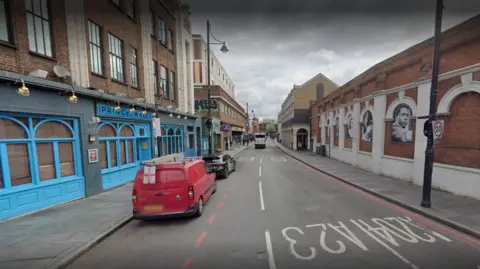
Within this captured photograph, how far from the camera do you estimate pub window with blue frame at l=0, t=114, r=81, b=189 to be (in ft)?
18.8

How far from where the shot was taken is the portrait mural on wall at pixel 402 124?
30.7ft

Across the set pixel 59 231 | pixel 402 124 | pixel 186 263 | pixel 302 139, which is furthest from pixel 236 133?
pixel 186 263

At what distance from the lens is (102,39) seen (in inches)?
353

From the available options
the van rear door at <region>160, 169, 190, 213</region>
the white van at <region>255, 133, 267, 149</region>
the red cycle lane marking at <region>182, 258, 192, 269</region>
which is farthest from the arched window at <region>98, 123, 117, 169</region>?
the white van at <region>255, 133, 267, 149</region>

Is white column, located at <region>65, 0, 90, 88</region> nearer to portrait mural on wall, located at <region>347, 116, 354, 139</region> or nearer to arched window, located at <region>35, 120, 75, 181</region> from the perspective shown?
arched window, located at <region>35, 120, 75, 181</region>

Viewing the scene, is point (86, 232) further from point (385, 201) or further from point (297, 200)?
point (385, 201)

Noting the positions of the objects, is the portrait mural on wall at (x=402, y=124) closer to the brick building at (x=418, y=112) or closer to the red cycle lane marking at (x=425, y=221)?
the brick building at (x=418, y=112)

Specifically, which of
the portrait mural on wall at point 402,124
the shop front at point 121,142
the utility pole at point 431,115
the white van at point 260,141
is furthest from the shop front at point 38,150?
the white van at point 260,141

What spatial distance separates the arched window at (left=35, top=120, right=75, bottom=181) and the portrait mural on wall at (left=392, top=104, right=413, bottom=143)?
48.3ft

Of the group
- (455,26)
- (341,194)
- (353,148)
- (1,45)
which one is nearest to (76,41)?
(1,45)

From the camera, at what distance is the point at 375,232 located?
15.6ft

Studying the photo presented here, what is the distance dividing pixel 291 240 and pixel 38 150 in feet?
27.6

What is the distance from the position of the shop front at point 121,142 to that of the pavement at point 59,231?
1964 millimetres

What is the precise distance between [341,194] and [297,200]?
217cm
